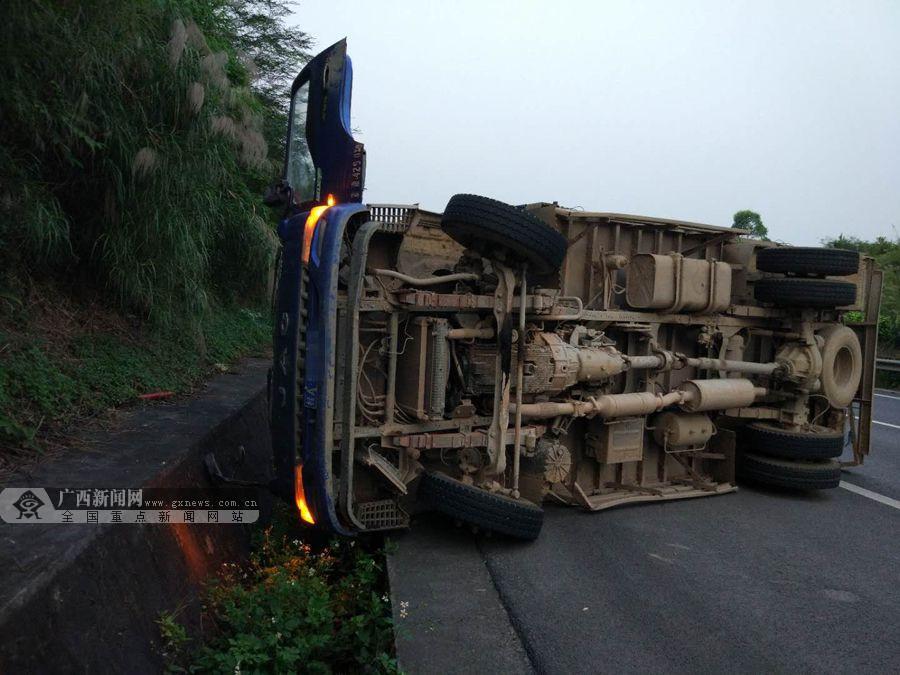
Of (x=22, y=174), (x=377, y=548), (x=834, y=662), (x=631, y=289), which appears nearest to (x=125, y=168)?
(x=22, y=174)

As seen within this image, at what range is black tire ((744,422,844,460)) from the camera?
17.5 feet

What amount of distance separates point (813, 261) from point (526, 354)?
2.88 metres

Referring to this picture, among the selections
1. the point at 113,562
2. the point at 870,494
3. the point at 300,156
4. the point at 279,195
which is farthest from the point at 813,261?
the point at 113,562

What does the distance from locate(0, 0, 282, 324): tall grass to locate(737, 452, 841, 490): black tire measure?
17.3 feet

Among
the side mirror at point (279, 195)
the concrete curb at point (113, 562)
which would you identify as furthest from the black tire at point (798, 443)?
the side mirror at point (279, 195)

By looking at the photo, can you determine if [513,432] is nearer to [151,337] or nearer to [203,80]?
[151,337]

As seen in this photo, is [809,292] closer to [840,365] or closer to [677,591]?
[840,365]

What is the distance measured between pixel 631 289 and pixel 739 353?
1327mm

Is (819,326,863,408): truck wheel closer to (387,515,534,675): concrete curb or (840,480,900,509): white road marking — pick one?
(840,480,900,509): white road marking

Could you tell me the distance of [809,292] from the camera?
535 centimetres

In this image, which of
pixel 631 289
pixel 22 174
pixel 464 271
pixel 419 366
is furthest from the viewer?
pixel 631 289

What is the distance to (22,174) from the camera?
4.40 m

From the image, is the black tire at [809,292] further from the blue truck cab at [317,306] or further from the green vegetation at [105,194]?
the green vegetation at [105,194]

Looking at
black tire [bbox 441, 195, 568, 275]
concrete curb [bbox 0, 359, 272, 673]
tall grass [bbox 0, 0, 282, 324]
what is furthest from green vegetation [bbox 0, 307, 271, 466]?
black tire [bbox 441, 195, 568, 275]
